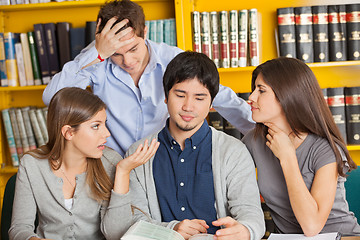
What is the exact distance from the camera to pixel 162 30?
9.18ft

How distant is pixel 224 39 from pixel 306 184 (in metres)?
1.39

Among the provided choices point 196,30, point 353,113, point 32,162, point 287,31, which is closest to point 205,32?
point 196,30

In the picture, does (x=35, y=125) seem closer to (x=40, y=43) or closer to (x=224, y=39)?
(x=40, y=43)

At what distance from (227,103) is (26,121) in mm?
1491

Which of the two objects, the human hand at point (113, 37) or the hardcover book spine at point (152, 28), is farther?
the hardcover book spine at point (152, 28)

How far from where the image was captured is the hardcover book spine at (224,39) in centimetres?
276

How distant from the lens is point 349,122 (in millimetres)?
2791

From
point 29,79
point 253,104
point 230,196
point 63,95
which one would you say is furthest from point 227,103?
point 29,79

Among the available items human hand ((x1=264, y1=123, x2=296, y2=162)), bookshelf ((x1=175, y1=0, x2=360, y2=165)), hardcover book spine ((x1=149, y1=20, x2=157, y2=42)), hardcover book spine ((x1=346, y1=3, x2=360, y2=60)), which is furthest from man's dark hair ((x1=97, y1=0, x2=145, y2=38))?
hardcover book spine ((x1=346, y1=3, x2=360, y2=60))

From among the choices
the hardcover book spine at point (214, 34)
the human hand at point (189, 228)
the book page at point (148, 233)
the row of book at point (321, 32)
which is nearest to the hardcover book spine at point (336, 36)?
the row of book at point (321, 32)

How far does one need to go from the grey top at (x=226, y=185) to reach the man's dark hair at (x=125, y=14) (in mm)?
604

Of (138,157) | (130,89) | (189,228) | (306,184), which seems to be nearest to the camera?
(189,228)

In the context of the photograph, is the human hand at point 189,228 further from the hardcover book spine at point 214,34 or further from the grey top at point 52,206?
the hardcover book spine at point 214,34

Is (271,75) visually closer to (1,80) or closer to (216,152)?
(216,152)
